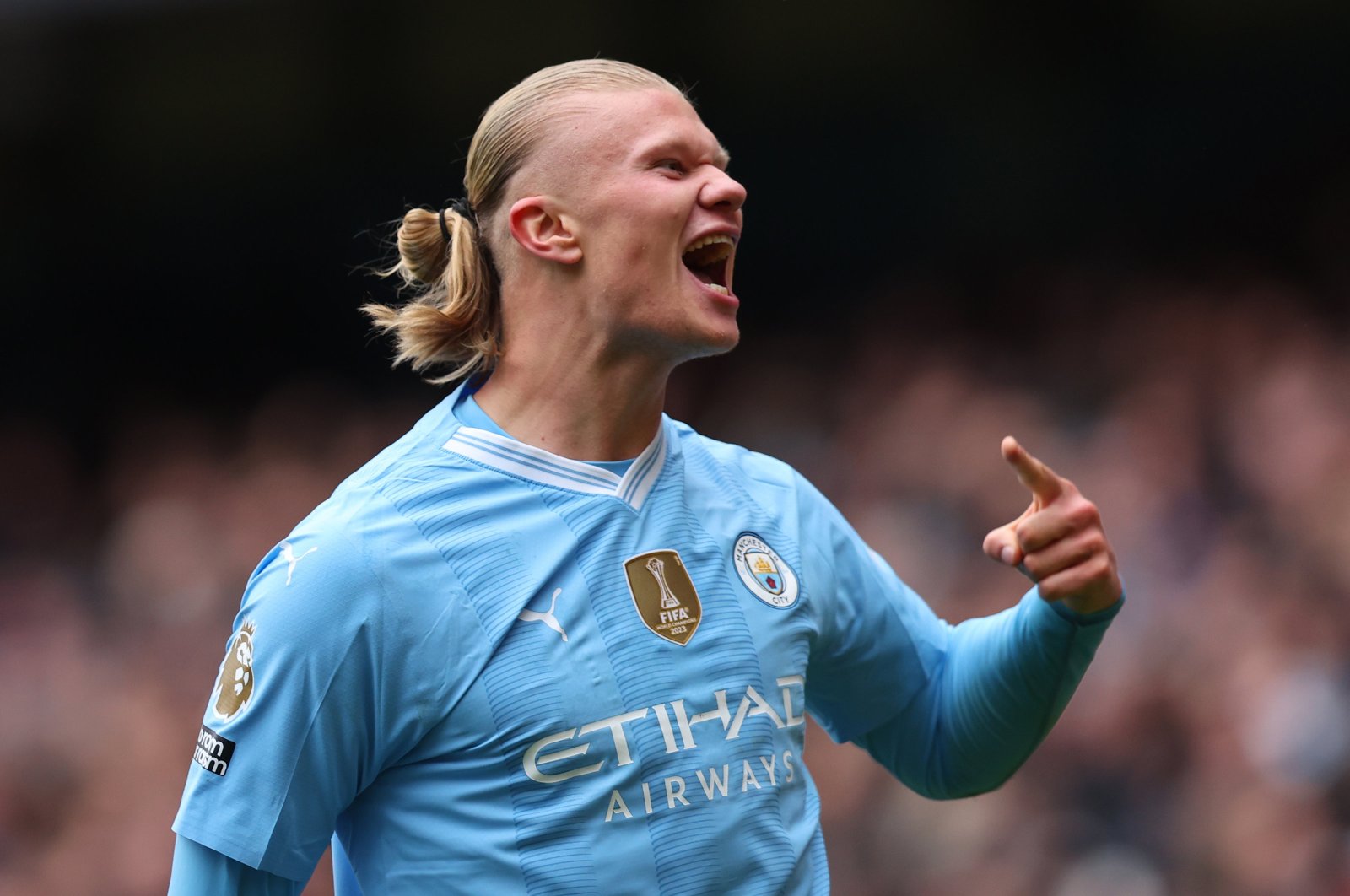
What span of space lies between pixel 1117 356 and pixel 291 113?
489cm

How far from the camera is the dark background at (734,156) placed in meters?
6.97

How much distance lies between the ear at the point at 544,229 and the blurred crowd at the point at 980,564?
3710 mm

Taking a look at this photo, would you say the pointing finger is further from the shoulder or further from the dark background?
the dark background

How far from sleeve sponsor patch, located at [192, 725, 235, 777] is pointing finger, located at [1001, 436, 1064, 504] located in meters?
1.18

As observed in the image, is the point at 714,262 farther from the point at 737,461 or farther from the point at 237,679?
the point at 237,679

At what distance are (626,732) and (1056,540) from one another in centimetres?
74

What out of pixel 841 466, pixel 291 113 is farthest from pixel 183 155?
pixel 841 466

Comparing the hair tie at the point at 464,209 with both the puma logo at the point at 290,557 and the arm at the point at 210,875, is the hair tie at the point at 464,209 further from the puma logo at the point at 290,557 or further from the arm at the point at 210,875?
the arm at the point at 210,875

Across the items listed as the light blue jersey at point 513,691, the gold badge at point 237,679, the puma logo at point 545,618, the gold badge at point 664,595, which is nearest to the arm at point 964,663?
the light blue jersey at point 513,691

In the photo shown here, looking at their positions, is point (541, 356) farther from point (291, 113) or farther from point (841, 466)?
point (291, 113)

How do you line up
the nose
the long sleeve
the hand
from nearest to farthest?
the hand
the nose
the long sleeve

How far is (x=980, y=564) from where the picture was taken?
6434 millimetres

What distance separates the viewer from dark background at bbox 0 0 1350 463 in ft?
22.9

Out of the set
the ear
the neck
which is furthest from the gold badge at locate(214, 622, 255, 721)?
the ear
